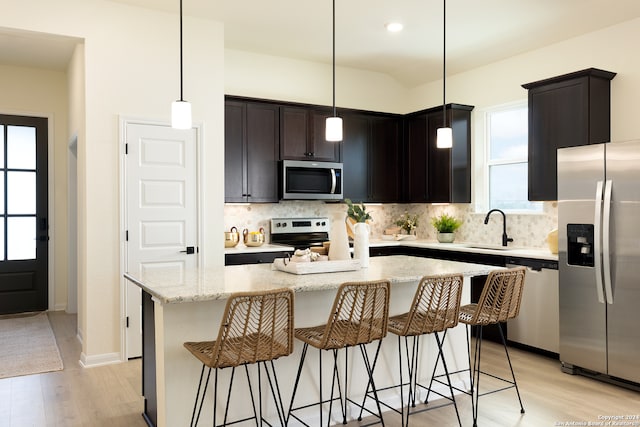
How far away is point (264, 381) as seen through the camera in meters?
3.00

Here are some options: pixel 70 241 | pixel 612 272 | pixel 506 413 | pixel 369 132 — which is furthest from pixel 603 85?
pixel 70 241

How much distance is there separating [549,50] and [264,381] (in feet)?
14.0

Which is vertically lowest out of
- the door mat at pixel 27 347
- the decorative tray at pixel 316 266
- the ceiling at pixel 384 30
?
the door mat at pixel 27 347

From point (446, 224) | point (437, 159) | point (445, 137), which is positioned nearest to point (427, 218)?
point (446, 224)

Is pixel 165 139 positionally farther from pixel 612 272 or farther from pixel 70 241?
pixel 612 272

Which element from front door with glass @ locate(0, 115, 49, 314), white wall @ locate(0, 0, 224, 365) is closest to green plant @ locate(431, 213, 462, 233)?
white wall @ locate(0, 0, 224, 365)

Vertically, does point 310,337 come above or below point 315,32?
below

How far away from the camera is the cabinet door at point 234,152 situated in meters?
5.38

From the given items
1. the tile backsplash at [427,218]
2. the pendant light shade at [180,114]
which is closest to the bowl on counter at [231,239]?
the tile backsplash at [427,218]

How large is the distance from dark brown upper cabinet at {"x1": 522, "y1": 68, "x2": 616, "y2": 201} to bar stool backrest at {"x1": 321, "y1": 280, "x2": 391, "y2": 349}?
106 inches

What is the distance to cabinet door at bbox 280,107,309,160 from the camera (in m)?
5.73

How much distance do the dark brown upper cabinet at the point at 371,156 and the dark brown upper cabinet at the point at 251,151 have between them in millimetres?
944

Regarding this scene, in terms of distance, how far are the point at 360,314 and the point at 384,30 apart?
3382 millimetres

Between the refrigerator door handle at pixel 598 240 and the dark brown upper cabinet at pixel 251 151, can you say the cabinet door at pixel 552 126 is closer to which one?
the refrigerator door handle at pixel 598 240
